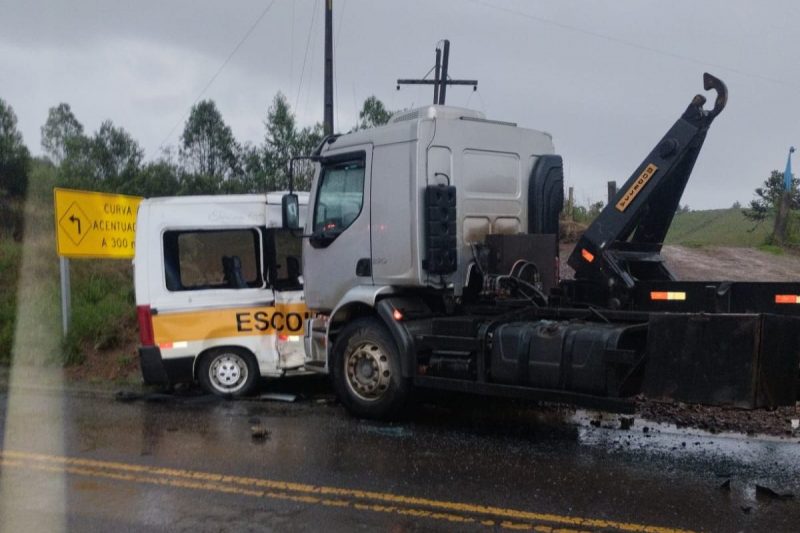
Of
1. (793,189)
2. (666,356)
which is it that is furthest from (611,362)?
(793,189)

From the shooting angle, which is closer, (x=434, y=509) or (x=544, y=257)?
(x=434, y=509)

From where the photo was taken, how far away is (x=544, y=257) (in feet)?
28.3

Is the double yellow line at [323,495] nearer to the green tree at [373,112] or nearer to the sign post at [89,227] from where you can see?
the sign post at [89,227]

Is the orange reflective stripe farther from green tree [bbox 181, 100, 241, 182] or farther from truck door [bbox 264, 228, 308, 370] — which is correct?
green tree [bbox 181, 100, 241, 182]

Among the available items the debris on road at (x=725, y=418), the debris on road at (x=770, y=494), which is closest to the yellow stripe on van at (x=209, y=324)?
the debris on road at (x=725, y=418)

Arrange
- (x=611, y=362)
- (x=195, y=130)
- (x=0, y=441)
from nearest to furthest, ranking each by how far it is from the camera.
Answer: (x=611, y=362)
(x=0, y=441)
(x=195, y=130)

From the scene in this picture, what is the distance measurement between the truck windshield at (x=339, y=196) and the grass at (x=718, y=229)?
12792 mm

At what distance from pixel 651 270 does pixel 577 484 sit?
2750 millimetres

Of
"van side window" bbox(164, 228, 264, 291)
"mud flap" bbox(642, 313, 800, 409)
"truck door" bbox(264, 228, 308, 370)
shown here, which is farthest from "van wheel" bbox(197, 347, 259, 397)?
"mud flap" bbox(642, 313, 800, 409)

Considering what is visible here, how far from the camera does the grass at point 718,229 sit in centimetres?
2089

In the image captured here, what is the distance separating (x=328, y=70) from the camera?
17594 mm

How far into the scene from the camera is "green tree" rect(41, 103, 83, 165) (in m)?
28.0

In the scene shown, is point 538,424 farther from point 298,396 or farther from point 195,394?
point 195,394

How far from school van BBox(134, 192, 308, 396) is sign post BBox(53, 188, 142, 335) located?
7.89ft
